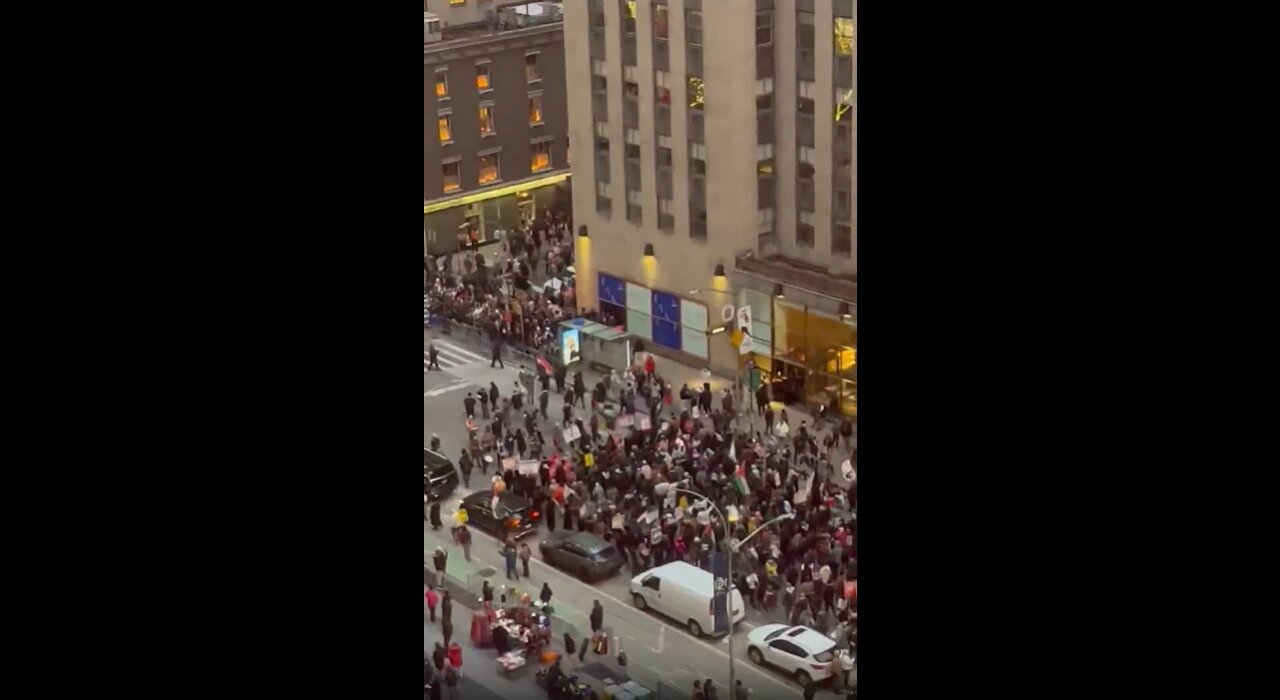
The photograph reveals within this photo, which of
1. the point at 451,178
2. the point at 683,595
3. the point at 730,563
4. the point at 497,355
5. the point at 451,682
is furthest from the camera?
the point at 497,355

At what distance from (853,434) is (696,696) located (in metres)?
4.24

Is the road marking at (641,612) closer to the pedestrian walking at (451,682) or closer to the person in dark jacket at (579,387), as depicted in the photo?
the pedestrian walking at (451,682)

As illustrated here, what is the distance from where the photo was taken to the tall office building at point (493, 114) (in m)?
34.4

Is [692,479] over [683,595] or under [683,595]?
over

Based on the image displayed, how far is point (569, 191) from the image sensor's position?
3488 centimetres

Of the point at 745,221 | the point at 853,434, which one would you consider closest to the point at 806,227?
the point at 745,221

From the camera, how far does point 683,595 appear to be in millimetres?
33656

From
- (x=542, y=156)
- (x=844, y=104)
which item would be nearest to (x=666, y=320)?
(x=542, y=156)

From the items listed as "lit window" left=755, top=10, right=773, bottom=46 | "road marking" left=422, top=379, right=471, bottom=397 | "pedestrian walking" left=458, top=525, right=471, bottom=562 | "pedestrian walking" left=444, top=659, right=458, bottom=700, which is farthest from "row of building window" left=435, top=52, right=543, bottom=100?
"pedestrian walking" left=444, top=659, right=458, bottom=700

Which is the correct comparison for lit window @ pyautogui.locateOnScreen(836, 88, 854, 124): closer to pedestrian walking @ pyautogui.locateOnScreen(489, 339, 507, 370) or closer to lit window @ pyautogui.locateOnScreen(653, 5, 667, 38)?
lit window @ pyautogui.locateOnScreen(653, 5, 667, 38)

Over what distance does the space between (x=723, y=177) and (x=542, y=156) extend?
2.74m

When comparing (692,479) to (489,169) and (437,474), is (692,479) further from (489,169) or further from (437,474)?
(489,169)

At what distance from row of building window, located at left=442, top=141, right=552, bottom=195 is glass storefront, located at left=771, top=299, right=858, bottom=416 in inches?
159

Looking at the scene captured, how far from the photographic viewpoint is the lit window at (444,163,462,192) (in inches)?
1363
